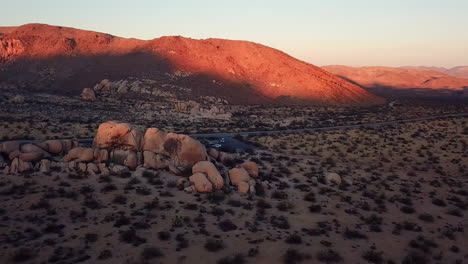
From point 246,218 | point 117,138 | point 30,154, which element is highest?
point 117,138

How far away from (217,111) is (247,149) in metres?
34.6

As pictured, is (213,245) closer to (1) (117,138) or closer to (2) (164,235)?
(2) (164,235)

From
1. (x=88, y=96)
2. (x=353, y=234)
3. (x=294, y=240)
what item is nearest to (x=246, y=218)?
(x=294, y=240)

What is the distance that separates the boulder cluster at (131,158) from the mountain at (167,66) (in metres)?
66.0

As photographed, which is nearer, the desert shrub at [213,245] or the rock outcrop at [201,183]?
the desert shrub at [213,245]

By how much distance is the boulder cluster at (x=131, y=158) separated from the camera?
24781 mm

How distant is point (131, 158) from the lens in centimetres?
2738

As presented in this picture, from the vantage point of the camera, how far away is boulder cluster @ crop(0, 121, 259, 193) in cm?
2478

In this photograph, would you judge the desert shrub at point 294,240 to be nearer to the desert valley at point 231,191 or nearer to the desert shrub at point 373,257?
the desert valley at point 231,191

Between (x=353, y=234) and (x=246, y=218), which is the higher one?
(x=353, y=234)

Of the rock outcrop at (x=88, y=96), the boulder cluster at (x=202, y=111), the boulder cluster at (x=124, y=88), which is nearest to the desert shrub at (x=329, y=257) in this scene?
the boulder cluster at (x=202, y=111)

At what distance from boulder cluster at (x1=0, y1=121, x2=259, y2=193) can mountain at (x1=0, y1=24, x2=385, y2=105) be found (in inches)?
2599

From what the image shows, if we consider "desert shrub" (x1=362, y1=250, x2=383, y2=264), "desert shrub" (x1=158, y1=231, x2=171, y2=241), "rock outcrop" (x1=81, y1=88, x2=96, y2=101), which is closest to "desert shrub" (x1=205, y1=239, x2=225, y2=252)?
"desert shrub" (x1=158, y1=231, x2=171, y2=241)

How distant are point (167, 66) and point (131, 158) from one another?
81.9 meters
